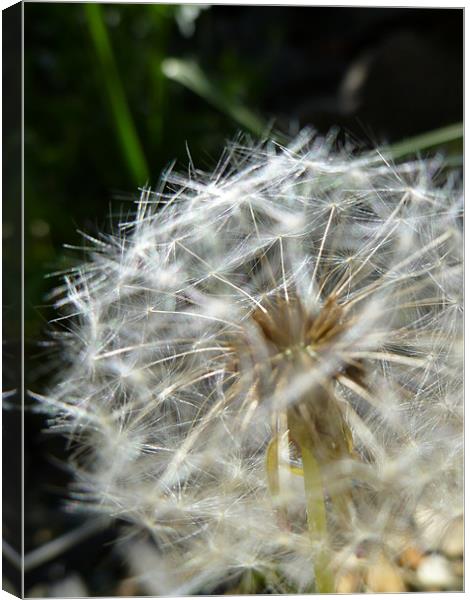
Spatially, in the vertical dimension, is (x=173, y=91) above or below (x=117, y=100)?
below

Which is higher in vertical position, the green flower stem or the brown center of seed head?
the brown center of seed head

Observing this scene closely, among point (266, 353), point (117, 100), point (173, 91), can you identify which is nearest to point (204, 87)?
point (117, 100)

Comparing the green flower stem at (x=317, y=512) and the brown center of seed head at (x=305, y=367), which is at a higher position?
the brown center of seed head at (x=305, y=367)

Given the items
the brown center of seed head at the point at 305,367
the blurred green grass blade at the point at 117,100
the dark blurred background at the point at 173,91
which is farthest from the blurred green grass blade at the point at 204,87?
the brown center of seed head at the point at 305,367

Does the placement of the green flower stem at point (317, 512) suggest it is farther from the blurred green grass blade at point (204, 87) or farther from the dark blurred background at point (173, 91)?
the blurred green grass blade at point (204, 87)

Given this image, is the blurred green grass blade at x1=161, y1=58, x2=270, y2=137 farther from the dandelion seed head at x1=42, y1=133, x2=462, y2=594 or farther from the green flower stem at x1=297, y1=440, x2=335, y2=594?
the green flower stem at x1=297, y1=440, x2=335, y2=594

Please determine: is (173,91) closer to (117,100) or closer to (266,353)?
(117,100)

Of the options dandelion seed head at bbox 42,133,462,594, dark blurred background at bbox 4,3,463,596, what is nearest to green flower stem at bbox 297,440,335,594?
dandelion seed head at bbox 42,133,462,594

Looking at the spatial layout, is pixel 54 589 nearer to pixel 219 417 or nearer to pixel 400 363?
pixel 219 417
